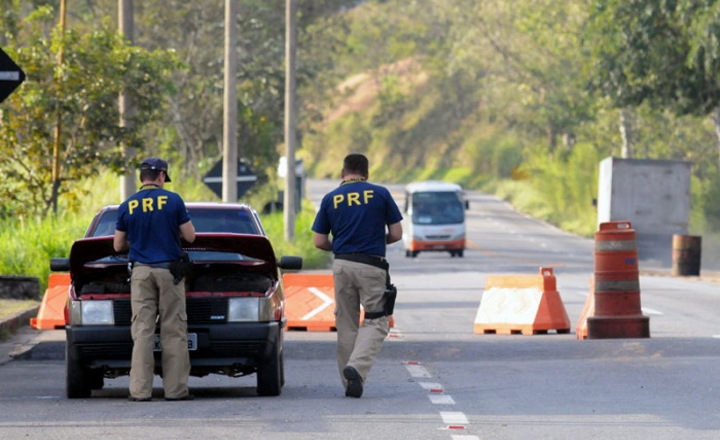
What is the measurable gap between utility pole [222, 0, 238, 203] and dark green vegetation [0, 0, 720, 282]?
1.52 meters

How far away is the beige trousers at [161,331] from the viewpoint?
40.2 ft

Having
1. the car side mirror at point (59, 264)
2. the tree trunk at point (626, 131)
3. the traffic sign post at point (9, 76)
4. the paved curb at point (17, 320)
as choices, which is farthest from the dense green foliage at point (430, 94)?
the car side mirror at point (59, 264)

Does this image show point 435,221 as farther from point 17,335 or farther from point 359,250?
point 359,250

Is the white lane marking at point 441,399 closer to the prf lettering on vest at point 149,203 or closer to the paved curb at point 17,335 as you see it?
the prf lettering on vest at point 149,203

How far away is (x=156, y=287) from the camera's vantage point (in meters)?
12.3

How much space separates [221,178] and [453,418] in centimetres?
2349

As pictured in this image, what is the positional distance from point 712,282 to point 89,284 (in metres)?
24.3

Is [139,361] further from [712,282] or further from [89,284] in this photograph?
[712,282]

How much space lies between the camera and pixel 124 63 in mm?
28781

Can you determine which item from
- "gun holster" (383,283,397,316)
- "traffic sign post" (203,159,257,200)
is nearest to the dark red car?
"gun holster" (383,283,397,316)

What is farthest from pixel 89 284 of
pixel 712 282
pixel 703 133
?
Result: pixel 703 133

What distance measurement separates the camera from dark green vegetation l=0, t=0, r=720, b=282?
29266 millimetres

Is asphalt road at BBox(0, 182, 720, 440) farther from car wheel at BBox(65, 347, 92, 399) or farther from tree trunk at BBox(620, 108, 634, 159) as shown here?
tree trunk at BBox(620, 108, 634, 159)

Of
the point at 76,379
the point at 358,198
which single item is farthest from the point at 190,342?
the point at 358,198
